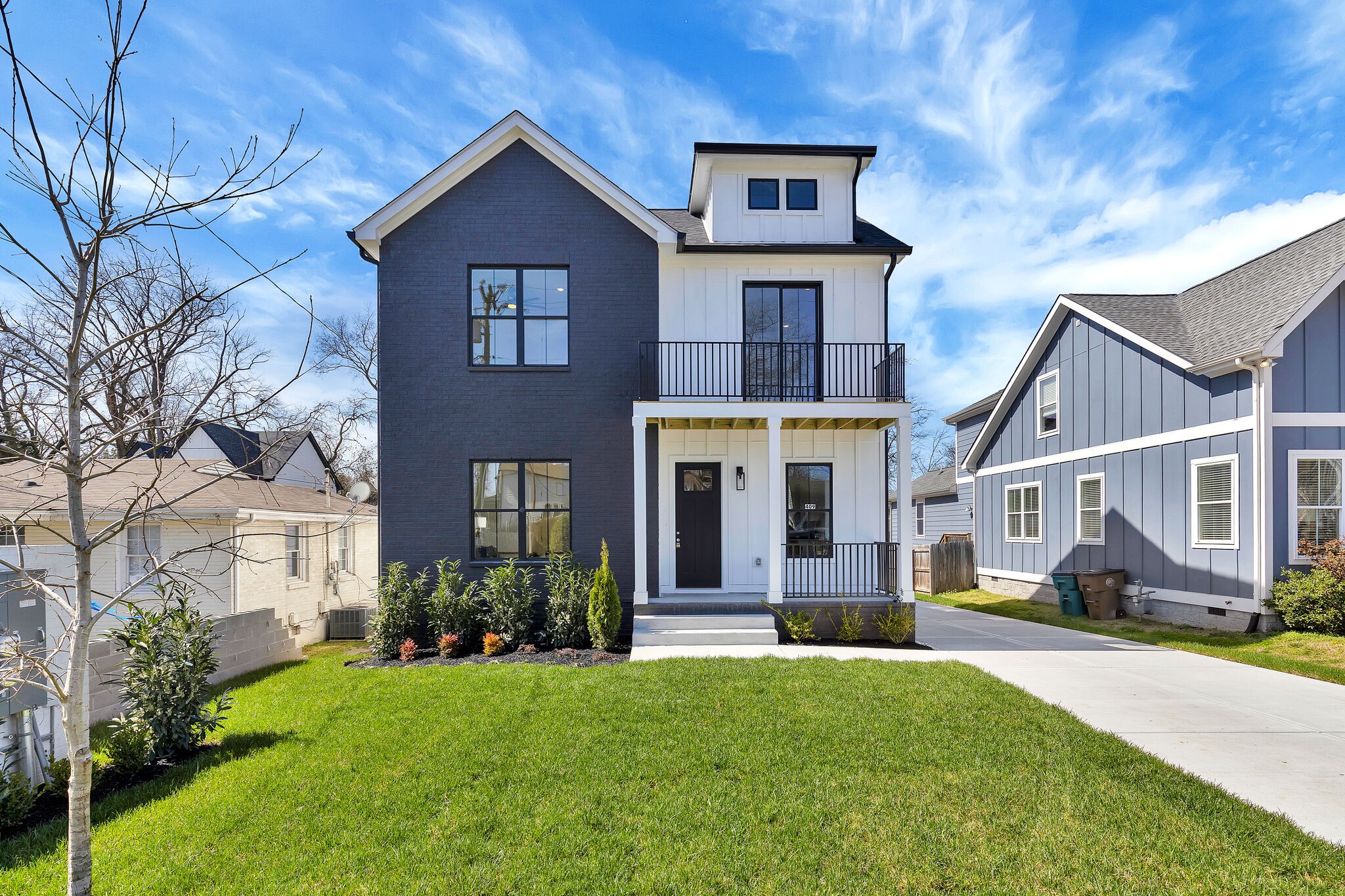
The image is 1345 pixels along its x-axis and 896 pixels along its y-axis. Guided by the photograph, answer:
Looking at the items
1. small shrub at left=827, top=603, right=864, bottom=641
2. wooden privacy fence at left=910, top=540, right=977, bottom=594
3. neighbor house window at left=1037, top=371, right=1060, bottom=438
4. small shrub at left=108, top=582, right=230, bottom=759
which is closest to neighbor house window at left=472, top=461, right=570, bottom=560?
small shrub at left=827, top=603, right=864, bottom=641

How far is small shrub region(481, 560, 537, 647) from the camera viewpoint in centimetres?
891

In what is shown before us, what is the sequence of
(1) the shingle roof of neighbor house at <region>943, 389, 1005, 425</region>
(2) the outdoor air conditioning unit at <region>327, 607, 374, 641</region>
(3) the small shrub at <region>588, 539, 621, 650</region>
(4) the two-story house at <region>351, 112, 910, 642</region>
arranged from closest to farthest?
(3) the small shrub at <region>588, 539, 621, 650</region>
(4) the two-story house at <region>351, 112, 910, 642</region>
(2) the outdoor air conditioning unit at <region>327, 607, 374, 641</region>
(1) the shingle roof of neighbor house at <region>943, 389, 1005, 425</region>

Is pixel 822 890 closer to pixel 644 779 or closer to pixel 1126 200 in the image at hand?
pixel 644 779

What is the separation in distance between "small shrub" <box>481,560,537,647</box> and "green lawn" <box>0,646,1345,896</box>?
290cm

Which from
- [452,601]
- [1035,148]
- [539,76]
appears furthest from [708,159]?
[452,601]

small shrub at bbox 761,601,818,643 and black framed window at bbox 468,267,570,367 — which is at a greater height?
black framed window at bbox 468,267,570,367

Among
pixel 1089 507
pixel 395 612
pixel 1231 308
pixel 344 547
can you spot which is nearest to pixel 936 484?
pixel 1089 507

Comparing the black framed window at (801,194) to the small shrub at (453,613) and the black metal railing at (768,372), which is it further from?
the small shrub at (453,613)

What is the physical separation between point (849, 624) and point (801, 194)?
24.1 feet

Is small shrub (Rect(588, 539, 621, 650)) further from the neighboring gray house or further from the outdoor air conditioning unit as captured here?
the neighboring gray house

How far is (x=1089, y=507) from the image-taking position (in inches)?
529

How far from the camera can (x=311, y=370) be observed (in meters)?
2.69

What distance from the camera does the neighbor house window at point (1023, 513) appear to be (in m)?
15.3

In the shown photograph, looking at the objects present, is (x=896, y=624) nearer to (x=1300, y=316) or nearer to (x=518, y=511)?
(x=518, y=511)
